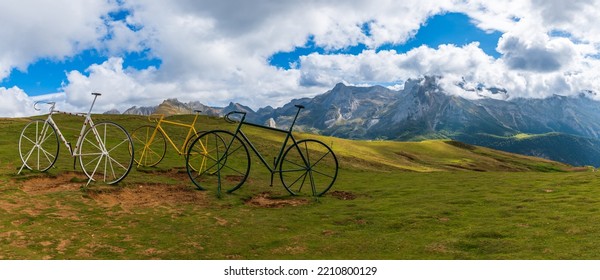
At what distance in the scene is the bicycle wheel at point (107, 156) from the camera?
23062mm

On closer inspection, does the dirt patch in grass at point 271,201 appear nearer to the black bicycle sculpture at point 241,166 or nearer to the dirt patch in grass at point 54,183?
the black bicycle sculpture at point 241,166

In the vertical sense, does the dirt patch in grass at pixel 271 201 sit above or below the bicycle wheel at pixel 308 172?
A: below

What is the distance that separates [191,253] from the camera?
46.7 feet

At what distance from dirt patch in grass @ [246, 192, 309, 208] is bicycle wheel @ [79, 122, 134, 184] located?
7.97 metres

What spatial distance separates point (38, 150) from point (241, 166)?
824 inches

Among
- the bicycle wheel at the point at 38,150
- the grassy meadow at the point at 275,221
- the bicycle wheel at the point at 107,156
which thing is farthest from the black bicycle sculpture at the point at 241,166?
the bicycle wheel at the point at 38,150

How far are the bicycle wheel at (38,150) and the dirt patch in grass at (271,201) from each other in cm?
1320

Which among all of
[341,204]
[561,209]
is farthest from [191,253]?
[561,209]

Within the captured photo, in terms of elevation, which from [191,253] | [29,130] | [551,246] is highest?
[29,130]

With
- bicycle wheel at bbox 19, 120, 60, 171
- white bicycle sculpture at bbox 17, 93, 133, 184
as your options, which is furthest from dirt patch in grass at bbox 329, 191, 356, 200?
bicycle wheel at bbox 19, 120, 60, 171

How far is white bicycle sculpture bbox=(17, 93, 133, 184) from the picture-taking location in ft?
76.7

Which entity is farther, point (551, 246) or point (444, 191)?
point (444, 191)
